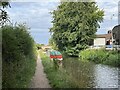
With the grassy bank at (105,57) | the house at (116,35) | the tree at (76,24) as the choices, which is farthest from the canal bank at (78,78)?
the house at (116,35)

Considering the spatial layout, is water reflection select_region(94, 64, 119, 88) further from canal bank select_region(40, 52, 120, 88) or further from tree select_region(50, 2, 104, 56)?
tree select_region(50, 2, 104, 56)

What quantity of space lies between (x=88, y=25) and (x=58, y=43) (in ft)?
27.2

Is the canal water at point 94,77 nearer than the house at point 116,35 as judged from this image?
Yes

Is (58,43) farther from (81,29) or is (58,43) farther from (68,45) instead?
(81,29)

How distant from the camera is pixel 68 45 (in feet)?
193

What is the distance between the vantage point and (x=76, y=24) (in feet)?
184

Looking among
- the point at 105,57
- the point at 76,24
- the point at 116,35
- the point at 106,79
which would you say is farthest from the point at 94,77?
the point at 116,35

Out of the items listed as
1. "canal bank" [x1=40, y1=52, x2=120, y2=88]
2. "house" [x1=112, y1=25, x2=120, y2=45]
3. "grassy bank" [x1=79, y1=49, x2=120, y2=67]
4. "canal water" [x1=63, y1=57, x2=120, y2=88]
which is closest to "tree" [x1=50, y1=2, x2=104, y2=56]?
"house" [x1=112, y1=25, x2=120, y2=45]

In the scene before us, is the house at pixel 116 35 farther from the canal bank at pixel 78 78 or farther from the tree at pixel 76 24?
the canal bank at pixel 78 78

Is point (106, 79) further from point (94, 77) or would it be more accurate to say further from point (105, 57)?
point (105, 57)

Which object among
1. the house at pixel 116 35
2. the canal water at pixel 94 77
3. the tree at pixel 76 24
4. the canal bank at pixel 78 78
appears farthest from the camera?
the house at pixel 116 35

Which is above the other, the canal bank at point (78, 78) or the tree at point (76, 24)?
the tree at point (76, 24)

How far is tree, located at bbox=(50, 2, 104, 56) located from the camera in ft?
183

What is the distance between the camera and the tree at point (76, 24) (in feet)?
183
